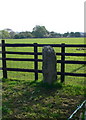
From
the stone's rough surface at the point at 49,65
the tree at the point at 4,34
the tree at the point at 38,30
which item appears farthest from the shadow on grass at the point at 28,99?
the tree at the point at 4,34

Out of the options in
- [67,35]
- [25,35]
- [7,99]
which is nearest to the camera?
[7,99]

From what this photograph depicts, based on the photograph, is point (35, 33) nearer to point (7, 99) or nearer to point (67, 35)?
point (67, 35)

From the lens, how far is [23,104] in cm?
625

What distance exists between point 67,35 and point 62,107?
85.1 m

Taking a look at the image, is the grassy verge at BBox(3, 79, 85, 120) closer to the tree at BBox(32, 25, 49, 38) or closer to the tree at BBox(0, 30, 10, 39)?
the tree at BBox(32, 25, 49, 38)

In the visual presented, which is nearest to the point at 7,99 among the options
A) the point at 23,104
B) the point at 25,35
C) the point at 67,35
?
the point at 23,104

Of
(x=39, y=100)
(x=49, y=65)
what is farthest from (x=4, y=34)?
(x=39, y=100)

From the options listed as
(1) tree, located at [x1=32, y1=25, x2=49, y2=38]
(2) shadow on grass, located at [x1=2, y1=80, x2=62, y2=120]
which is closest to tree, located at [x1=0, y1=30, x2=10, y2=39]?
(1) tree, located at [x1=32, y1=25, x2=49, y2=38]

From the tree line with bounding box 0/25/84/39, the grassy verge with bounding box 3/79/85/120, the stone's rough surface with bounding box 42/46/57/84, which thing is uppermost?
the tree line with bounding box 0/25/84/39

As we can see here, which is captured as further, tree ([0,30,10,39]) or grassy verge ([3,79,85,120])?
tree ([0,30,10,39])

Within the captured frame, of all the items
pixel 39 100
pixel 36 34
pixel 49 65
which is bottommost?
pixel 39 100

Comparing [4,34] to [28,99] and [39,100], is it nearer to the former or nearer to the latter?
[28,99]

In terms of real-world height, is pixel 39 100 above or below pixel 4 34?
below

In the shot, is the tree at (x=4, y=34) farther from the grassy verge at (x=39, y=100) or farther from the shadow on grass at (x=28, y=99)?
the grassy verge at (x=39, y=100)
